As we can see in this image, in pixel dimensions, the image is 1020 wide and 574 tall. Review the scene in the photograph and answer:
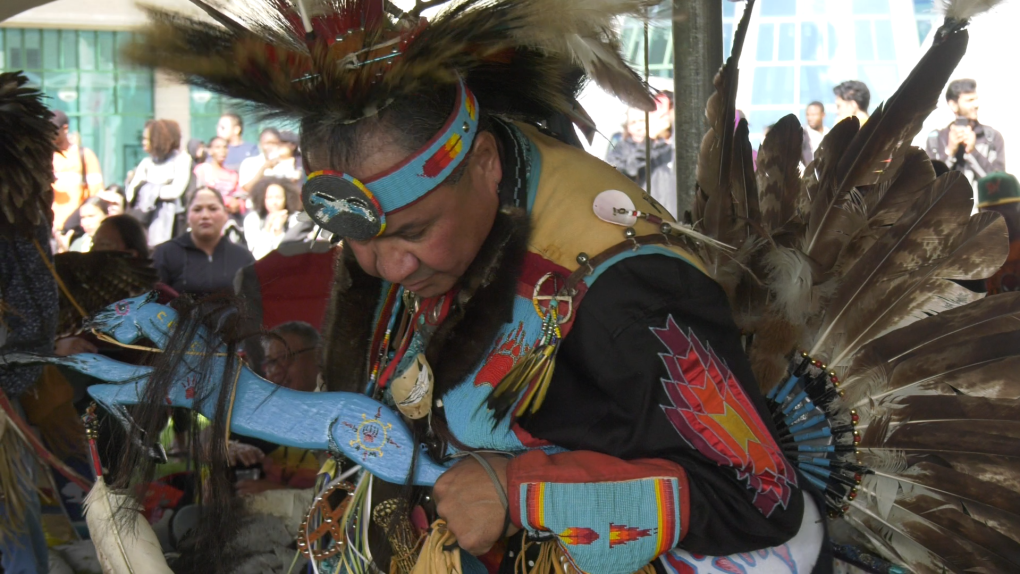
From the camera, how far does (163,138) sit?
746cm

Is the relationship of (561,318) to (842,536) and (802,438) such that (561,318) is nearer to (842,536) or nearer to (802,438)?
(802,438)

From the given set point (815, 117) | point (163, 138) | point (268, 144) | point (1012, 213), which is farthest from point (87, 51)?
point (1012, 213)

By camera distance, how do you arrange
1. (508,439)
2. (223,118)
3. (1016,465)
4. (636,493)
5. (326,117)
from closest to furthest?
(636,493), (326,117), (508,439), (1016,465), (223,118)

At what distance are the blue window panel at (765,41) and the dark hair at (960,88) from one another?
9.10ft

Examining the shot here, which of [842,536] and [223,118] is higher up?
[223,118]

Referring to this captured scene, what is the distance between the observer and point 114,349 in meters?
3.45

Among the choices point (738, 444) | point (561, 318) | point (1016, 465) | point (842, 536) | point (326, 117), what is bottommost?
point (842, 536)

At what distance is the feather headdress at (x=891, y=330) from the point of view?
6.51ft

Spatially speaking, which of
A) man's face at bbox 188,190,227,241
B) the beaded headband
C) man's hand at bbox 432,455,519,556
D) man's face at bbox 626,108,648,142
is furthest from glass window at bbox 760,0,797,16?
man's hand at bbox 432,455,519,556

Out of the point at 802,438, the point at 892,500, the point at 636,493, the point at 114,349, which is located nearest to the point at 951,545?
A: the point at 892,500

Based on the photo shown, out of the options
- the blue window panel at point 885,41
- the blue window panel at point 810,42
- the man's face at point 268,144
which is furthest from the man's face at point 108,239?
the blue window panel at point 885,41

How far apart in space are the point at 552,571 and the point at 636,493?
1.19 ft

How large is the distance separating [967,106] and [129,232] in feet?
18.2

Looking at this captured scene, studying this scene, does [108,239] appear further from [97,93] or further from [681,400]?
[97,93]
